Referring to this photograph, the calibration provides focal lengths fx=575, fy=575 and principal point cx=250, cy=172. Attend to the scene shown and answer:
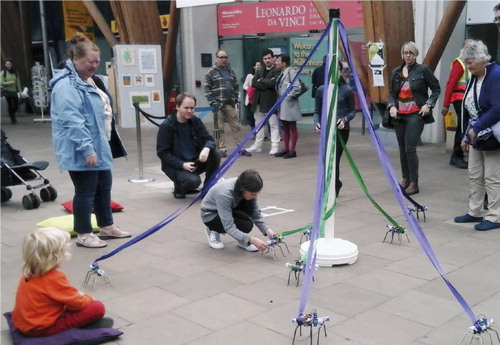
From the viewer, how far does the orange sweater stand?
310 cm

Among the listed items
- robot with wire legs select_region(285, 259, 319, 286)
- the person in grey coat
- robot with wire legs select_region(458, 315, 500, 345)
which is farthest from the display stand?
robot with wire legs select_region(458, 315, 500, 345)

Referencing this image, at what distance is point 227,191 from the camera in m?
4.64

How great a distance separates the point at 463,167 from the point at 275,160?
2.97m

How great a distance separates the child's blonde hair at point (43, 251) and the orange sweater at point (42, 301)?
6 centimetres

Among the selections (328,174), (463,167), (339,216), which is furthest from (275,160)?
(328,174)

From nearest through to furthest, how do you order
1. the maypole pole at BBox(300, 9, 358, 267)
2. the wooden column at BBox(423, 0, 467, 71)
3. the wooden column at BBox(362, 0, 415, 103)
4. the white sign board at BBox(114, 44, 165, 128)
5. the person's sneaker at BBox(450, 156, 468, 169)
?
the maypole pole at BBox(300, 9, 358, 267) → the person's sneaker at BBox(450, 156, 468, 169) → the white sign board at BBox(114, 44, 165, 128) → the wooden column at BBox(423, 0, 467, 71) → the wooden column at BBox(362, 0, 415, 103)

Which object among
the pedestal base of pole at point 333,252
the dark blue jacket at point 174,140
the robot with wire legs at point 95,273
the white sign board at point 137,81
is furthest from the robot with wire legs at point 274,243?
the white sign board at point 137,81

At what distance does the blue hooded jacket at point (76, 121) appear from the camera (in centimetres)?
462

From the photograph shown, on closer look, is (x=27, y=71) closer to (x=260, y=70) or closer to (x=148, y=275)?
(x=260, y=70)

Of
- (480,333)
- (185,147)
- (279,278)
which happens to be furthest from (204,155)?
(480,333)

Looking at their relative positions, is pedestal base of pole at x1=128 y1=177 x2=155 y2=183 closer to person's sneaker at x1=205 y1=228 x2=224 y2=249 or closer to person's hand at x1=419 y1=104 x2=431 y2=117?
person's sneaker at x1=205 y1=228 x2=224 y2=249

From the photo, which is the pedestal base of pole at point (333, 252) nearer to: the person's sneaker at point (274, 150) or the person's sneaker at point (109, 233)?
the person's sneaker at point (109, 233)

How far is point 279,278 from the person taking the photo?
4230 mm

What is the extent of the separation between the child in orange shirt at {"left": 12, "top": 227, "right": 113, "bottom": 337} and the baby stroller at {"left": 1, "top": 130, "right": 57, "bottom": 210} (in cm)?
352
